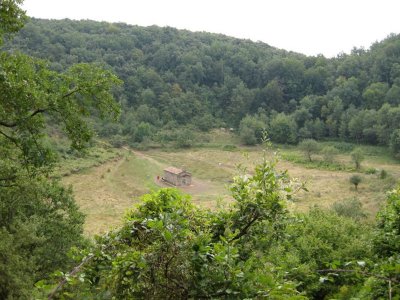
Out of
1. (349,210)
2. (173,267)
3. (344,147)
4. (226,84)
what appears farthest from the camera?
(226,84)

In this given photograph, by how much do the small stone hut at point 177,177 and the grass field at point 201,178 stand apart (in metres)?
1.21

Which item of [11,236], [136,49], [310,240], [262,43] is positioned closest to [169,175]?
[310,240]

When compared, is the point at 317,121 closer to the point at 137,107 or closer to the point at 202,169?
the point at 202,169

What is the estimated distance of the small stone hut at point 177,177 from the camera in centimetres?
4592

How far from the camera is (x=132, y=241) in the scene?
4035mm

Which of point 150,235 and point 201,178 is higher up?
point 150,235

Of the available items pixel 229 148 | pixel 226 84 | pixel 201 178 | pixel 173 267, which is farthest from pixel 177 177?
pixel 226 84

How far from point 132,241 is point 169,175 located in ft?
142

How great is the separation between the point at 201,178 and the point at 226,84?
1951 inches

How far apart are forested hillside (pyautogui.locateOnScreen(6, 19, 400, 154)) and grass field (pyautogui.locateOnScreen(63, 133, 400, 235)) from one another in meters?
6.90

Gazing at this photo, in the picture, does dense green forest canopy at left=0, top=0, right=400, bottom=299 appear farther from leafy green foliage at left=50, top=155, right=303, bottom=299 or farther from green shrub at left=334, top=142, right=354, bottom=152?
green shrub at left=334, top=142, right=354, bottom=152

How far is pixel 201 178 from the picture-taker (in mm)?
50719

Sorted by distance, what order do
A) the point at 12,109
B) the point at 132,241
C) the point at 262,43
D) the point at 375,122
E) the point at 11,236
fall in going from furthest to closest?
the point at 262,43 < the point at 375,122 < the point at 11,236 < the point at 12,109 < the point at 132,241

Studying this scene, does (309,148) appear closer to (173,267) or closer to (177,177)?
(177,177)
